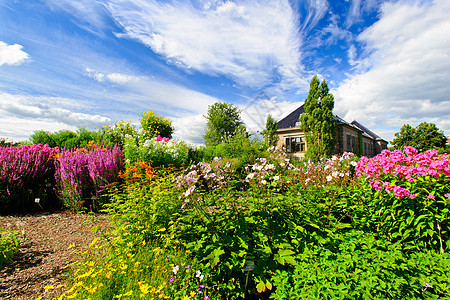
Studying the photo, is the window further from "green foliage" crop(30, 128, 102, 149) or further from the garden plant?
the garden plant

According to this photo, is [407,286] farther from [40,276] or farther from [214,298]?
[40,276]

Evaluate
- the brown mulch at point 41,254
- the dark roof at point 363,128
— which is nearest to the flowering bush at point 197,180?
the brown mulch at point 41,254

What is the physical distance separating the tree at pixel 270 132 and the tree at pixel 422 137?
1689cm

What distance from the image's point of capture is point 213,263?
6.04 ft

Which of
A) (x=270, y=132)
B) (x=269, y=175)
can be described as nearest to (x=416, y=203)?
(x=269, y=175)

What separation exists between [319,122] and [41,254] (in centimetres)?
1786

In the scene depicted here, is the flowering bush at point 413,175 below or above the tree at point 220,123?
below

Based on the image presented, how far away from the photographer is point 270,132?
21.5 metres

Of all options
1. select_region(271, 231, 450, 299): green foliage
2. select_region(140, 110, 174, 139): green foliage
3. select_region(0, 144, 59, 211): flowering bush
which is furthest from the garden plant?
select_region(140, 110, 174, 139): green foliage

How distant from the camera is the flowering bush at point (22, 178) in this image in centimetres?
494

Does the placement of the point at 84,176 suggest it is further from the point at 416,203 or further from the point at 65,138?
the point at 65,138

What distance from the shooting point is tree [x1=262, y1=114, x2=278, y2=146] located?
70.0 ft

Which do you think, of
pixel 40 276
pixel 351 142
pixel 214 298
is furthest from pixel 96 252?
pixel 351 142

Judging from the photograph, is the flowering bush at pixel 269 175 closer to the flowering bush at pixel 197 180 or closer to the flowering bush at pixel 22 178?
the flowering bush at pixel 197 180
